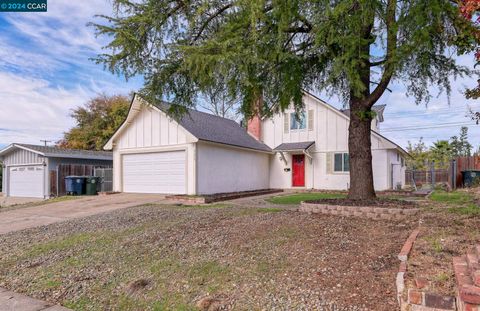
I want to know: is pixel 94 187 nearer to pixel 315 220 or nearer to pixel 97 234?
pixel 97 234

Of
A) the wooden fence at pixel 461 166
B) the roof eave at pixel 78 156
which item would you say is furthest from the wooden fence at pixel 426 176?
the roof eave at pixel 78 156

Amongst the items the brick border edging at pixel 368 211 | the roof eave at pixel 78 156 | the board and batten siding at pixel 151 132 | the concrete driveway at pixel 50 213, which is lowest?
the concrete driveway at pixel 50 213

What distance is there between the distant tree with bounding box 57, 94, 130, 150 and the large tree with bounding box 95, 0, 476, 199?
23.2 metres

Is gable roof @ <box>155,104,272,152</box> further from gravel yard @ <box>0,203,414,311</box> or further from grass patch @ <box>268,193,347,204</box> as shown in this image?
gravel yard @ <box>0,203,414,311</box>

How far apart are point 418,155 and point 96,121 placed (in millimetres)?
30007

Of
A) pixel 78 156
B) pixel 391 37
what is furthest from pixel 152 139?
pixel 391 37

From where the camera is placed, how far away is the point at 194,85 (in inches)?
337

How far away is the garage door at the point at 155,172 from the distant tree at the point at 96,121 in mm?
14167

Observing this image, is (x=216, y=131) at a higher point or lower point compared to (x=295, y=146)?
higher

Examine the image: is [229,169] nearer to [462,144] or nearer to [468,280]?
[468,280]

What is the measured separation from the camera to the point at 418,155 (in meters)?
30.3

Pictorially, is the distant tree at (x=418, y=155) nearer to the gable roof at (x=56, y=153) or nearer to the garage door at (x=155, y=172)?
the garage door at (x=155, y=172)

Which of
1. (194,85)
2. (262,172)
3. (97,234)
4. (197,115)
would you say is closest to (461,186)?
(262,172)

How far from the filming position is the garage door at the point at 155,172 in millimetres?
15172
